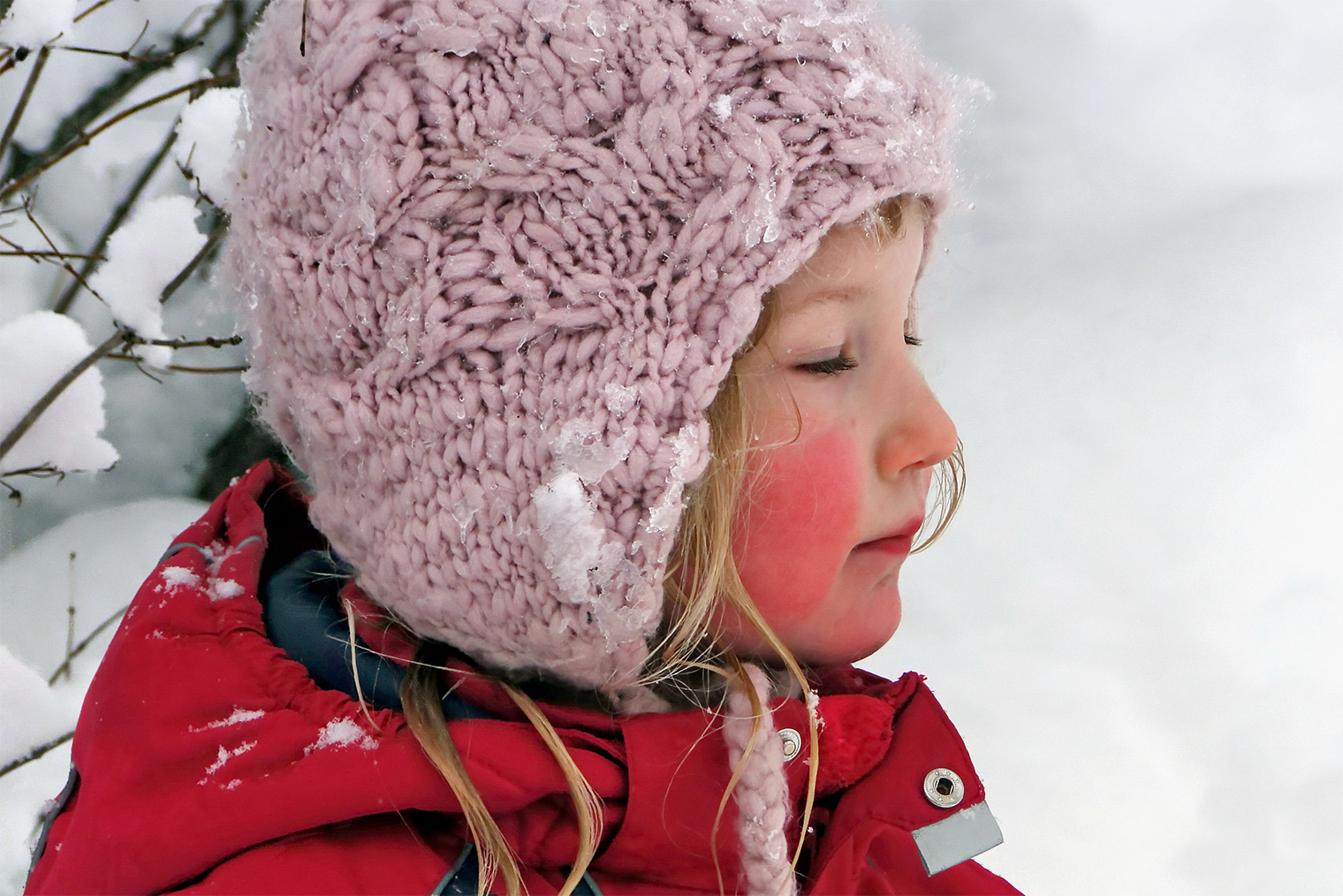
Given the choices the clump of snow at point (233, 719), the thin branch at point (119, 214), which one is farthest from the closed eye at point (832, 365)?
the thin branch at point (119, 214)

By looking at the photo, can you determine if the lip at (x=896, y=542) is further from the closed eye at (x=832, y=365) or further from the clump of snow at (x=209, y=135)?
the clump of snow at (x=209, y=135)

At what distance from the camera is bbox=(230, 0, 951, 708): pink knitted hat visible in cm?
79

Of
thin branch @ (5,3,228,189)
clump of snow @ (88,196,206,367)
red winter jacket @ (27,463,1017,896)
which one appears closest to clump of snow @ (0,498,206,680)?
clump of snow @ (88,196,206,367)

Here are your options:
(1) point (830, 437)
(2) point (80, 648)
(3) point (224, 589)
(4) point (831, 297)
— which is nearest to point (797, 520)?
(1) point (830, 437)

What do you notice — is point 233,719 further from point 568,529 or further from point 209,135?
point 209,135

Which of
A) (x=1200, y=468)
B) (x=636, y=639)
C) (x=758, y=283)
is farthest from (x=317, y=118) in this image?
(x=1200, y=468)

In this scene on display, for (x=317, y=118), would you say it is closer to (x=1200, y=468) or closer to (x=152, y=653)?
(x=152, y=653)

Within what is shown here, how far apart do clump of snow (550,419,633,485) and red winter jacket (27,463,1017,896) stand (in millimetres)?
258

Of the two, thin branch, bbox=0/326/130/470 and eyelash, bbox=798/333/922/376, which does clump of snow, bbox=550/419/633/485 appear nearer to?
eyelash, bbox=798/333/922/376

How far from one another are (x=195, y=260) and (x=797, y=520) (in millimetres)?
989

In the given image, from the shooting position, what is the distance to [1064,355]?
1949 mm

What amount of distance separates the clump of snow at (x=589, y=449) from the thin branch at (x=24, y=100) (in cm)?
81

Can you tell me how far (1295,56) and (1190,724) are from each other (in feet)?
4.25

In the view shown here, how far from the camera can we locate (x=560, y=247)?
0.80 meters
